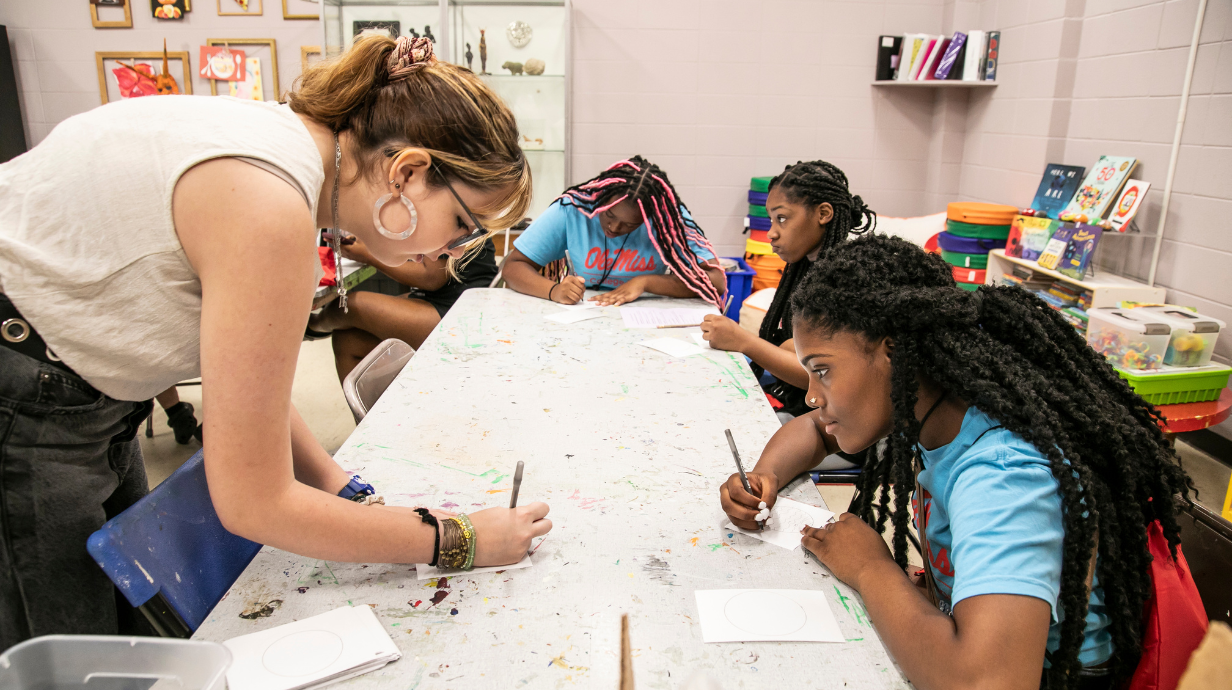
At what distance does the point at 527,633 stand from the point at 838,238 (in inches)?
66.1

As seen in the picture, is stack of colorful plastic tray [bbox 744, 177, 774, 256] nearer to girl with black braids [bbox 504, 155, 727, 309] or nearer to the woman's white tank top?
girl with black braids [bbox 504, 155, 727, 309]

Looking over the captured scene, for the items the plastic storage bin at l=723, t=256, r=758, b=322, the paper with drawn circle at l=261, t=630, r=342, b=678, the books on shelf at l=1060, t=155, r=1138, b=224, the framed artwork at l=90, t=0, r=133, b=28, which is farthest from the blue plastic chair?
the framed artwork at l=90, t=0, r=133, b=28

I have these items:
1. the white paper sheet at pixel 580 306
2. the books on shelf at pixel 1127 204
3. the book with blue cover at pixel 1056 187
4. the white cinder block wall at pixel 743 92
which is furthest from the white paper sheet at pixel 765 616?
the white cinder block wall at pixel 743 92

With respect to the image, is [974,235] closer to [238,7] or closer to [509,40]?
[509,40]

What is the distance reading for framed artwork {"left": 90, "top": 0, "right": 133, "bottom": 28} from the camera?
13.9 feet

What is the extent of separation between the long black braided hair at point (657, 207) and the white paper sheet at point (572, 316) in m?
0.41

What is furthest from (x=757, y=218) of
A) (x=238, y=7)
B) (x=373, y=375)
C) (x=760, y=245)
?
(x=238, y=7)

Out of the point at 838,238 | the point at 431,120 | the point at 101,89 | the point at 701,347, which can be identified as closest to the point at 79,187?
the point at 431,120

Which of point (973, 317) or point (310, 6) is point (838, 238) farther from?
point (310, 6)

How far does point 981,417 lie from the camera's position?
37.9 inches

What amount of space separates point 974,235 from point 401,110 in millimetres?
3523

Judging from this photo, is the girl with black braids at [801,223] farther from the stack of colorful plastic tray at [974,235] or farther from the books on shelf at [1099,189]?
the stack of colorful plastic tray at [974,235]

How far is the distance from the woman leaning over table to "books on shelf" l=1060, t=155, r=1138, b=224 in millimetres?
3041

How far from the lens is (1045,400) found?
3.05 ft
